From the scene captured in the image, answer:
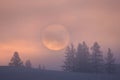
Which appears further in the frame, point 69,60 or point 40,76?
point 69,60

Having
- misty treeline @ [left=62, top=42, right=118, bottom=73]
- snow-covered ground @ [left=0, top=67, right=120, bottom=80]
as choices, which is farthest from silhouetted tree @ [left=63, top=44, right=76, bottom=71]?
snow-covered ground @ [left=0, top=67, right=120, bottom=80]

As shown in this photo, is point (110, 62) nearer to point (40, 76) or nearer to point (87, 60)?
point (87, 60)

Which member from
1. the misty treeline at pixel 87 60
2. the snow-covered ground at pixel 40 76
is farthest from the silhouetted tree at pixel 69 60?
the snow-covered ground at pixel 40 76

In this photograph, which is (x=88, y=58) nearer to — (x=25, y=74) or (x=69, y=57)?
(x=69, y=57)

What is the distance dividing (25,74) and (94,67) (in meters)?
33.2

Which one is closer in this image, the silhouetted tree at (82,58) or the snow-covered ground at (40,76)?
the snow-covered ground at (40,76)

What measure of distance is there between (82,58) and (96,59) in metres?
4.11

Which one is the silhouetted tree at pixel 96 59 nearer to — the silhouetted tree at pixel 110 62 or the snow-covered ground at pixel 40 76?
the silhouetted tree at pixel 110 62

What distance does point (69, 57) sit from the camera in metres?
83.2

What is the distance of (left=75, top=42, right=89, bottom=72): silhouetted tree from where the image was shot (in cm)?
7694

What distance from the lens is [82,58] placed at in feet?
255

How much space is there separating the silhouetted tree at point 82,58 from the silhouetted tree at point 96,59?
2.09 m

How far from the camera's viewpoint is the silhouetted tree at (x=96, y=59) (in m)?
78.0

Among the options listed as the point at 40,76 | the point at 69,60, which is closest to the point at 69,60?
the point at 69,60
